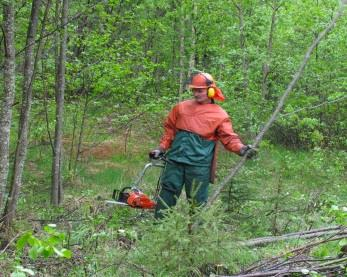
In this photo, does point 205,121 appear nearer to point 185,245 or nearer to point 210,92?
point 210,92

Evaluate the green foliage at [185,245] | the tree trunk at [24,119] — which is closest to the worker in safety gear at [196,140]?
the tree trunk at [24,119]

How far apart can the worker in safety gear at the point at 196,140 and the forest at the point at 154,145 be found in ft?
1.10

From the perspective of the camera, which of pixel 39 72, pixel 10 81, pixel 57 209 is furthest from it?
pixel 39 72

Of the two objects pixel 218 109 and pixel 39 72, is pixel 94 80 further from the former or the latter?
pixel 218 109

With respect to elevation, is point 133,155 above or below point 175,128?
below

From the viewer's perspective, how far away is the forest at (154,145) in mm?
4586

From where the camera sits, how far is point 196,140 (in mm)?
6457

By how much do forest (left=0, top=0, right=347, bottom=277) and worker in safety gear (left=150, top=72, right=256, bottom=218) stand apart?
0.34m

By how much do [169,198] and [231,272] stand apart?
205 cm

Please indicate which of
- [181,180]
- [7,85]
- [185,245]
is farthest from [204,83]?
[185,245]

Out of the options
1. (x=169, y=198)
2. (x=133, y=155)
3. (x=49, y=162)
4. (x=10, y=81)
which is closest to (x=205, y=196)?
(x=169, y=198)

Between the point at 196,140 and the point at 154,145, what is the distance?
10533 millimetres

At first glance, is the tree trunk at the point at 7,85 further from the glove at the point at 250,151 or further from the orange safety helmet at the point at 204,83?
the glove at the point at 250,151

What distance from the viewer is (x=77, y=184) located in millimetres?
12070
